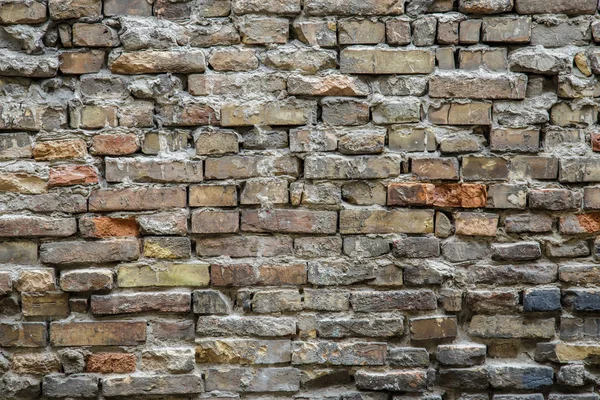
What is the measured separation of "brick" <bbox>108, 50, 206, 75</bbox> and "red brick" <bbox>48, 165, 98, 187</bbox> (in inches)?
12.1

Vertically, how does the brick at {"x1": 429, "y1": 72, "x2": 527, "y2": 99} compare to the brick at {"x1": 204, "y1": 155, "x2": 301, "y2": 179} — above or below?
above

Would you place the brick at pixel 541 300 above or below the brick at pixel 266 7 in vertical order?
below

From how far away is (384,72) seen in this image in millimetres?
1677

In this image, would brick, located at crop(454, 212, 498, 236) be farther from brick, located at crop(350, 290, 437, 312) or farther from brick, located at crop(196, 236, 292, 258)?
brick, located at crop(196, 236, 292, 258)

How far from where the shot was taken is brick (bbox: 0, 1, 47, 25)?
1649 millimetres

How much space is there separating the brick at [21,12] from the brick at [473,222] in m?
1.38

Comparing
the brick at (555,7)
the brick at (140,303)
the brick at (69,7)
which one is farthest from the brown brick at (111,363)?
the brick at (555,7)

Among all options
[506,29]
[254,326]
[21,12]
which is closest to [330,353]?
[254,326]

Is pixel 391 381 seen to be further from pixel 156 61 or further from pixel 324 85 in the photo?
pixel 156 61

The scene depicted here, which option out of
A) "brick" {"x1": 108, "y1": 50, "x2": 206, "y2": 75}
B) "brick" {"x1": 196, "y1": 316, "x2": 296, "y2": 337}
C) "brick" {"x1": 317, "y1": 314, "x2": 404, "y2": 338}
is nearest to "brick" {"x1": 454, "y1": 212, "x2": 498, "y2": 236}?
"brick" {"x1": 317, "y1": 314, "x2": 404, "y2": 338}

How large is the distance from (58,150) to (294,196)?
72cm

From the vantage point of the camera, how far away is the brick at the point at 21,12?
64.9 inches

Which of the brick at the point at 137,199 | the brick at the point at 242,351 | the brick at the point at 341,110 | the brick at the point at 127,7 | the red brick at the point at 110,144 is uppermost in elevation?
the brick at the point at 127,7

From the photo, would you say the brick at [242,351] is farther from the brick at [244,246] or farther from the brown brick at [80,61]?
the brown brick at [80,61]
